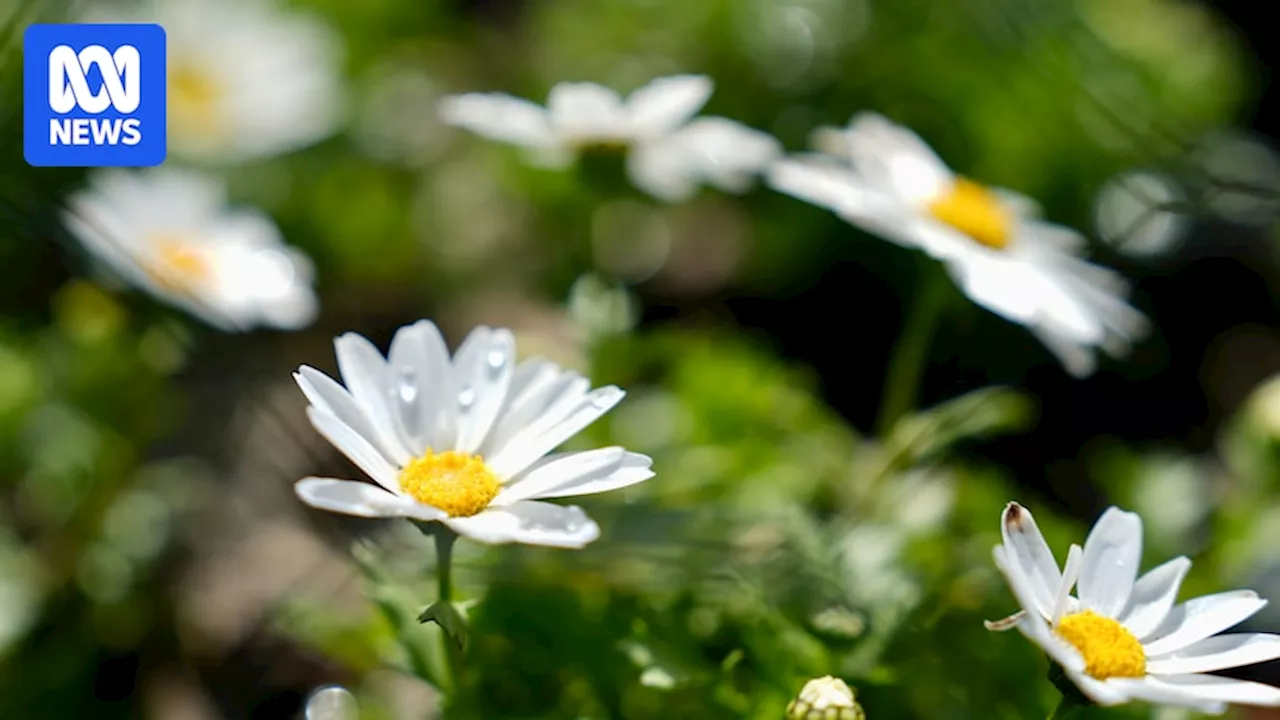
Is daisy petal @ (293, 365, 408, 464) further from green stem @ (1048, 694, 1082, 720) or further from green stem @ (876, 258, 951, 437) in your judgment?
green stem @ (876, 258, 951, 437)

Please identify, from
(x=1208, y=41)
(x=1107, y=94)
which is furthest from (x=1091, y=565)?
(x=1208, y=41)

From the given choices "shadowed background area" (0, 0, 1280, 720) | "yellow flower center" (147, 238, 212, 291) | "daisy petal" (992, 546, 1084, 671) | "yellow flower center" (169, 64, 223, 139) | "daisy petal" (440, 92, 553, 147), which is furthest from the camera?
"yellow flower center" (169, 64, 223, 139)

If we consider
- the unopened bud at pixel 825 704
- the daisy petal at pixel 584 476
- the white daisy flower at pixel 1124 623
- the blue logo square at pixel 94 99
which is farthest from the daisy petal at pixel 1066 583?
the blue logo square at pixel 94 99

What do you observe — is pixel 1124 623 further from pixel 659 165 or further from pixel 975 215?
pixel 659 165

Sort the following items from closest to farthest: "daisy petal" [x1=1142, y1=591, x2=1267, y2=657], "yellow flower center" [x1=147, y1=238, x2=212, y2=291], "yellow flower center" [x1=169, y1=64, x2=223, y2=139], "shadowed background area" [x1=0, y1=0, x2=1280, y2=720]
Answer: "daisy petal" [x1=1142, y1=591, x2=1267, y2=657] → "shadowed background area" [x1=0, y1=0, x2=1280, y2=720] → "yellow flower center" [x1=147, y1=238, x2=212, y2=291] → "yellow flower center" [x1=169, y1=64, x2=223, y2=139]

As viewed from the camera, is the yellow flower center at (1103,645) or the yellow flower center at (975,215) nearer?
the yellow flower center at (1103,645)

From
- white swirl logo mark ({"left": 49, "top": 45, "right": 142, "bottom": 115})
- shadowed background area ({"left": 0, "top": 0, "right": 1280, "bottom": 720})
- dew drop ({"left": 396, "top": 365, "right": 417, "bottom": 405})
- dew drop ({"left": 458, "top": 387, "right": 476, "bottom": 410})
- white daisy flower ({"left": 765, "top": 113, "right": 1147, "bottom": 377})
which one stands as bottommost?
shadowed background area ({"left": 0, "top": 0, "right": 1280, "bottom": 720})

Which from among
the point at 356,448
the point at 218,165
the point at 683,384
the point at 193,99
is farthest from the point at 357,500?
the point at 193,99

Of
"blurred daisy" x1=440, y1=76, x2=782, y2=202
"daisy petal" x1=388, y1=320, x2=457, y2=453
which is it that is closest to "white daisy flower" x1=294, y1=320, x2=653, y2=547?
"daisy petal" x1=388, y1=320, x2=457, y2=453

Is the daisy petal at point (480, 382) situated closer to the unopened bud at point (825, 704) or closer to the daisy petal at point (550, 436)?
the daisy petal at point (550, 436)
